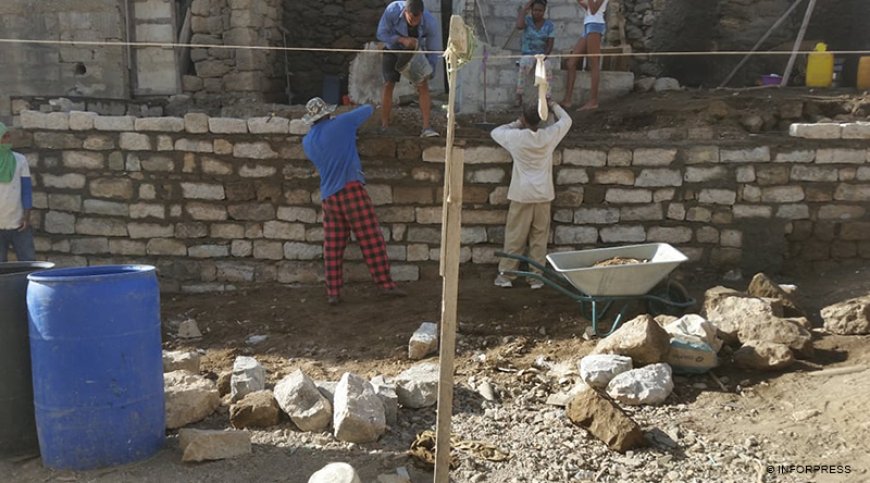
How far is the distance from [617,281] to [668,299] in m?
0.64

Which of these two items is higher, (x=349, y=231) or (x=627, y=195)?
(x=627, y=195)

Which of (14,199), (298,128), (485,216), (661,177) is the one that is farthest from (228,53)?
(661,177)

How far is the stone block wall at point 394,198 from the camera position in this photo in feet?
22.7

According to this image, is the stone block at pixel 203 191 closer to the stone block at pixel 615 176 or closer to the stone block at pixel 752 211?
the stone block at pixel 615 176

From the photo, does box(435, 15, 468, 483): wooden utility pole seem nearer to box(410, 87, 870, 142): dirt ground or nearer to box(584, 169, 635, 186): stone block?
box(584, 169, 635, 186): stone block

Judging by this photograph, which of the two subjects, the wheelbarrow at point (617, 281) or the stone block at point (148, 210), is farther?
the stone block at point (148, 210)

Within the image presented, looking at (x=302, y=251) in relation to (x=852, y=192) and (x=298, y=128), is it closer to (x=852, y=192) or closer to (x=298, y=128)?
(x=298, y=128)

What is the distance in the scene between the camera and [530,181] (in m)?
6.64

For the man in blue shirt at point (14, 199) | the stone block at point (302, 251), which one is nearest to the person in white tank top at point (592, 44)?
the stone block at point (302, 251)

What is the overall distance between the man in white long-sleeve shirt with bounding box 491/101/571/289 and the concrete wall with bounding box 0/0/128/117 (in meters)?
7.14

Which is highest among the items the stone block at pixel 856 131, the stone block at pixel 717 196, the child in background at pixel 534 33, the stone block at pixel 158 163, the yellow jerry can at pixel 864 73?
the child in background at pixel 534 33

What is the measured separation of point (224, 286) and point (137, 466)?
12.3ft

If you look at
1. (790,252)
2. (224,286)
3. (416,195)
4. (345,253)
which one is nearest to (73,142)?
(224,286)

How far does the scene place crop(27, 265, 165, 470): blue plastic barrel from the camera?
3.71 meters
